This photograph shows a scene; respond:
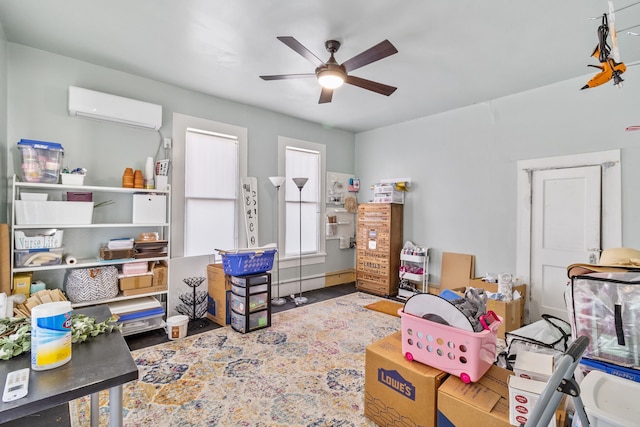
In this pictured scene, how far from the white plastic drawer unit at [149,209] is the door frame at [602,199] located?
4435mm

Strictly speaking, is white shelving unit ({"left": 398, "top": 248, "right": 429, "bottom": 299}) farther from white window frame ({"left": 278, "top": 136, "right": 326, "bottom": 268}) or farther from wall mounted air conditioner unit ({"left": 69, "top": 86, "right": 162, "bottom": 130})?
wall mounted air conditioner unit ({"left": 69, "top": 86, "right": 162, "bottom": 130})

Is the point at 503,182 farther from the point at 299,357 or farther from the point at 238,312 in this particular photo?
the point at 238,312

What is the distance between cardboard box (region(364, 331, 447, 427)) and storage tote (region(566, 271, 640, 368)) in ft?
2.38

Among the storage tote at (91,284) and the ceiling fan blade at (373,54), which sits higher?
the ceiling fan blade at (373,54)

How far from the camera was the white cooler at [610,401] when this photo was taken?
973 millimetres

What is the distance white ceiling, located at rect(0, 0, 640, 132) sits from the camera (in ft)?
7.56

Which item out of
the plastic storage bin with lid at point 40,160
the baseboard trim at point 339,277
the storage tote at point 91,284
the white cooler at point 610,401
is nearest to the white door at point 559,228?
the white cooler at point 610,401

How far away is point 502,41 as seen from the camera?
2.71m

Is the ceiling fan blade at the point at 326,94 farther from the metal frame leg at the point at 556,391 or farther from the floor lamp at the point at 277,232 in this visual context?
the metal frame leg at the point at 556,391

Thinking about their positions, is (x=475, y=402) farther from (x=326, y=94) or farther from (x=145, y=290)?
(x=145, y=290)

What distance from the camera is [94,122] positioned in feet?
10.6

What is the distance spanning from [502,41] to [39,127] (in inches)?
179

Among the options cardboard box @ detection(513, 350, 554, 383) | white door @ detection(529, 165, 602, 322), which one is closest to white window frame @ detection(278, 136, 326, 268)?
white door @ detection(529, 165, 602, 322)

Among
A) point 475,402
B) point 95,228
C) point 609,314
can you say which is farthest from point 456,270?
point 95,228
